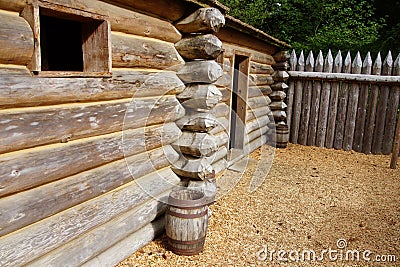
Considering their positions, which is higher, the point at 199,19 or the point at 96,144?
the point at 199,19

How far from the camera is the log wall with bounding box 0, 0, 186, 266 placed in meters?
2.22

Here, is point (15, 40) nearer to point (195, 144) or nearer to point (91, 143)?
point (91, 143)

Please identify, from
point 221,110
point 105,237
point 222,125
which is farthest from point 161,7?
point 222,125

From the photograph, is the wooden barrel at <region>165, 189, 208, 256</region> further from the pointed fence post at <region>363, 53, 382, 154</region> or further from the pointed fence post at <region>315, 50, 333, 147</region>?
the pointed fence post at <region>363, 53, 382, 154</region>

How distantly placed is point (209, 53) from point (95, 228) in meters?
2.36

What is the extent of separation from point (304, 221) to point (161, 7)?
135 inches

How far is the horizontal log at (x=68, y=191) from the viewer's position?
223cm

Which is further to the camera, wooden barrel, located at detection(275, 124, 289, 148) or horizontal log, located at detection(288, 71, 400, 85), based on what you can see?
wooden barrel, located at detection(275, 124, 289, 148)

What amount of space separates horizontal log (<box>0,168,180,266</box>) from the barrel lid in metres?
0.21

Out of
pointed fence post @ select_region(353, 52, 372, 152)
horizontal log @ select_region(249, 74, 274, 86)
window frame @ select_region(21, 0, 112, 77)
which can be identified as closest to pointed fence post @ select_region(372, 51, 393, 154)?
pointed fence post @ select_region(353, 52, 372, 152)

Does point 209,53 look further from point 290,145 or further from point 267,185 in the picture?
point 290,145

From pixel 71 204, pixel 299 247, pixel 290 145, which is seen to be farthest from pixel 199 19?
pixel 290 145

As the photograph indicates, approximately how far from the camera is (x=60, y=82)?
2527 mm

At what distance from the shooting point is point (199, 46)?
384 cm
